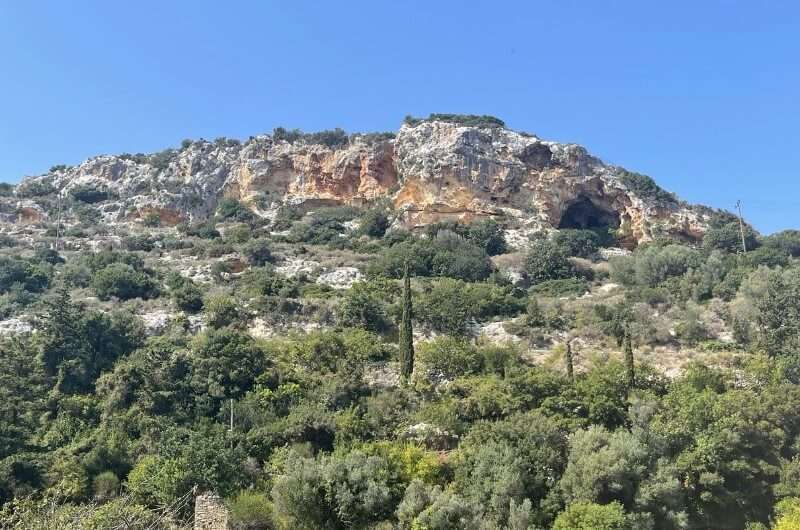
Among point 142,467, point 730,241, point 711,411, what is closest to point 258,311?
point 142,467

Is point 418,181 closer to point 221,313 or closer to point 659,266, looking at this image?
point 659,266

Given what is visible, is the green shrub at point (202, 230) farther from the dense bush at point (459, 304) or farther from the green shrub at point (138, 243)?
the dense bush at point (459, 304)

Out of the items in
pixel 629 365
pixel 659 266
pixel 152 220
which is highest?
pixel 152 220

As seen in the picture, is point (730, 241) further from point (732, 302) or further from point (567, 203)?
point (732, 302)

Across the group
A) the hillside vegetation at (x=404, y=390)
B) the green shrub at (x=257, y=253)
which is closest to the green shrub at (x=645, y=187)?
the hillside vegetation at (x=404, y=390)

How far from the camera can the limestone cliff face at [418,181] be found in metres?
54.2

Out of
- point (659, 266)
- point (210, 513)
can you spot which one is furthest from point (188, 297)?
point (659, 266)

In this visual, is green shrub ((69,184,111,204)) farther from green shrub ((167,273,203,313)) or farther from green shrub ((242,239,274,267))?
green shrub ((167,273,203,313))

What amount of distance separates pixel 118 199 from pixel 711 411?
191ft

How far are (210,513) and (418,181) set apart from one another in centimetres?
4001

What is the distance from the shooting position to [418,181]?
5528 centimetres

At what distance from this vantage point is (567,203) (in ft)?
183

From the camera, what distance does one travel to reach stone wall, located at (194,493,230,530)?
18.2m

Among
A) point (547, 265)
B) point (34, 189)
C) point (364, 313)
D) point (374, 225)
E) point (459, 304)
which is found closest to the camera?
point (364, 313)
